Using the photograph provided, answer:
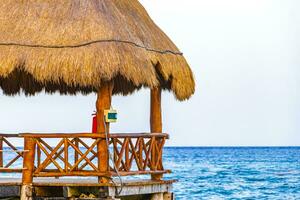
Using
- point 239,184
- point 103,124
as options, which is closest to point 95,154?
point 103,124

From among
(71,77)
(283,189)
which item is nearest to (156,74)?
(71,77)

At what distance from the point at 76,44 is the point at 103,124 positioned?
1349 mm

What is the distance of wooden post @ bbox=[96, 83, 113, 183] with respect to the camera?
50.7 ft

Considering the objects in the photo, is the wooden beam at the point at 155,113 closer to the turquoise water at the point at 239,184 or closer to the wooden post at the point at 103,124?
the wooden post at the point at 103,124

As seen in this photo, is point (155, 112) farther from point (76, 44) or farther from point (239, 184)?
point (239, 184)

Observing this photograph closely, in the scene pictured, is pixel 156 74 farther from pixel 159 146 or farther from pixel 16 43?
pixel 16 43

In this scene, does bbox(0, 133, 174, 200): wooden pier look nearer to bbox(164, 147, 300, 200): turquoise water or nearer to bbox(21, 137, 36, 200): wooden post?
bbox(21, 137, 36, 200): wooden post

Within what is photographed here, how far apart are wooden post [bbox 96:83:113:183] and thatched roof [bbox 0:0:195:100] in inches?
11.0

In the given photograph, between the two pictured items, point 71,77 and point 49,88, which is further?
point 49,88

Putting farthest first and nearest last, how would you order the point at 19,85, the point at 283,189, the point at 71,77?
the point at 283,189 < the point at 19,85 < the point at 71,77

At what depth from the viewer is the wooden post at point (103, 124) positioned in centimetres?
1545

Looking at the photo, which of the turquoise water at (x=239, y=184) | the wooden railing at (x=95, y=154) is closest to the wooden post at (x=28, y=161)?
the wooden railing at (x=95, y=154)

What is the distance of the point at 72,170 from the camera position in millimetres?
15453

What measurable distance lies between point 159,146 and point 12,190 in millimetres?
2743
